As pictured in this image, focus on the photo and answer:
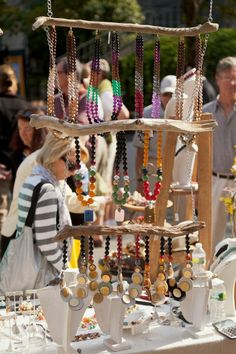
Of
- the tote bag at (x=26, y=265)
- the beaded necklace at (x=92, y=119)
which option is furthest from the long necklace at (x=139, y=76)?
the tote bag at (x=26, y=265)

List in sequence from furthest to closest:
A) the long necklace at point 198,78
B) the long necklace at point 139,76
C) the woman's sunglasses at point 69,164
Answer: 1. the woman's sunglasses at point 69,164
2. the long necklace at point 198,78
3. the long necklace at point 139,76

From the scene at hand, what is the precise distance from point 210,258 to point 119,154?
1.19 meters

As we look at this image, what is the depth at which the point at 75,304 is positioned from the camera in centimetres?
235

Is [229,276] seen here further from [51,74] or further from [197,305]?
[51,74]

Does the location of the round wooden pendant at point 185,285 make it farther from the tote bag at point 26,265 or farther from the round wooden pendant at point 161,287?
the tote bag at point 26,265

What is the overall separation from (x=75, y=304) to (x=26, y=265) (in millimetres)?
833

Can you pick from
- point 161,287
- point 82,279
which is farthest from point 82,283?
point 161,287

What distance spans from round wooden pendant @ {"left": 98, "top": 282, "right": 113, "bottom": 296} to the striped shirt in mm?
691

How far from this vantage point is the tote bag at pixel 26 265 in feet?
10.3

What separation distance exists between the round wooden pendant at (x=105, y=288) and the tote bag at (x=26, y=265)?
80 cm

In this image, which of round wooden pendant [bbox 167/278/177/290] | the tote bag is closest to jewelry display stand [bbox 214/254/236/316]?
round wooden pendant [bbox 167/278/177/290]

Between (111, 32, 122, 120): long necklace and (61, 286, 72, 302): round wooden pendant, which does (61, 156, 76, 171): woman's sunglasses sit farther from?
(61, 286, 72, 302): round wooden pendant

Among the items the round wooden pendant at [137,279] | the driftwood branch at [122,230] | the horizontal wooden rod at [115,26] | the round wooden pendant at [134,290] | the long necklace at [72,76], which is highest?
the horizontal wooden rod at [115,26]

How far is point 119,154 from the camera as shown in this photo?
8.14 feet
